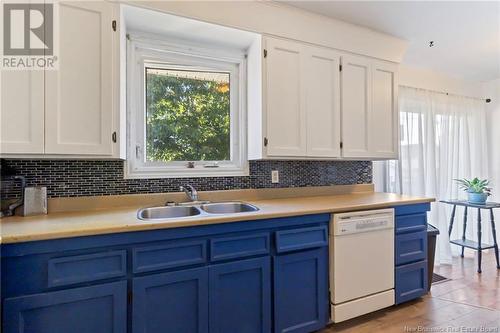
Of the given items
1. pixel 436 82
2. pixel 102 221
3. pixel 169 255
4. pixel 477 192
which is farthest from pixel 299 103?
pixel 477 192

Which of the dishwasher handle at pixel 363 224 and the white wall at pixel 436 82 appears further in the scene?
the white wall at pixel 436 82

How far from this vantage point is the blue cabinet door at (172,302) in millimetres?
1438

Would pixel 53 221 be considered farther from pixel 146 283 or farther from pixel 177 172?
pixel 177 172

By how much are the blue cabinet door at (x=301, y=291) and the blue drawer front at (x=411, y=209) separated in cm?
78

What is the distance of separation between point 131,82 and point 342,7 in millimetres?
1754

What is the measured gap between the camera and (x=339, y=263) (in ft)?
6.56

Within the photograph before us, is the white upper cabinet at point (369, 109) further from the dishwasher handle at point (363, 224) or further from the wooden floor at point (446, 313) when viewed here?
the wooden floor at point (446, 313)

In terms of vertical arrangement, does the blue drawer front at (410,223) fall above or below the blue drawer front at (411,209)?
below

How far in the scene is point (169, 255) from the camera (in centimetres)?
150

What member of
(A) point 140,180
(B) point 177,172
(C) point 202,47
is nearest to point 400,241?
(B) point 177,172

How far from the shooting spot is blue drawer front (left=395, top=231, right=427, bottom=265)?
7.57ft

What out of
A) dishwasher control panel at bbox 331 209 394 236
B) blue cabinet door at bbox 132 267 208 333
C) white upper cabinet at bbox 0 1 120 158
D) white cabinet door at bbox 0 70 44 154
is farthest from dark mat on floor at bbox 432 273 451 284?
white cabinet door at bbox 0 70 44 154
